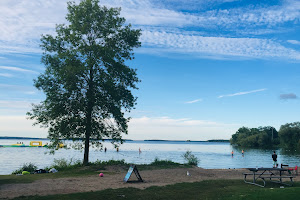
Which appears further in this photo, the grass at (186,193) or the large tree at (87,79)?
the large tree at (87,79)

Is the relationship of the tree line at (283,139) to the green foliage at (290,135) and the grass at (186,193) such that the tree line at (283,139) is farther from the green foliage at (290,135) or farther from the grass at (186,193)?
the grass at (186,193)

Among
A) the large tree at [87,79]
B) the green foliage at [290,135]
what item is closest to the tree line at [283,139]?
the green foliage at [290,135]

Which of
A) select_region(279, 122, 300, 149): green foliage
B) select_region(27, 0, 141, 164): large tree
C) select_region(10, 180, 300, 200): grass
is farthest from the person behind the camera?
select_region(279, 122, 300, 149): green foliage

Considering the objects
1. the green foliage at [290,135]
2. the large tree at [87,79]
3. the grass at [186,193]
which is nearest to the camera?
the grass at [186,193]

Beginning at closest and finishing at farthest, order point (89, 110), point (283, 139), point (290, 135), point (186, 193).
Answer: point (186, 193) → point (89, 110) → point (290, 135) → point (283, 139)

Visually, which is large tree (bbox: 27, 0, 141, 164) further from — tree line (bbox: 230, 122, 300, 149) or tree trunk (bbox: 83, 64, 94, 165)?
tree line (bbox: 230, 122, 300, 149)

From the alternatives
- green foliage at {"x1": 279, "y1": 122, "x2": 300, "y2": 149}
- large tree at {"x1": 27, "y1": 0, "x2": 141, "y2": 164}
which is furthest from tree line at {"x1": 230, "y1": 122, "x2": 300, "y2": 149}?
large tree at {"x1": 27, "y1": 0, "x2": 141, "y2": 164}

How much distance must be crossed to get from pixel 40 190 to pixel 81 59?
555 inches

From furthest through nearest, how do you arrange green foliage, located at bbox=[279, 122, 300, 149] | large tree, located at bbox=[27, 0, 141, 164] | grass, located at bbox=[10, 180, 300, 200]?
Answer: green foliage, located at bbox=[279, 122, 300, 149] < large tree, located at bbox=[27, 0, 141, 164] < grass, located at bbox=[10, 180, 300, 200]

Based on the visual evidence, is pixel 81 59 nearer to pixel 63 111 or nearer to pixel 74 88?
pixel 74 88

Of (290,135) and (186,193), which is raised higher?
(290,135)

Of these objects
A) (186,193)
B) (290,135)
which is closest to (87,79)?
(186,193)

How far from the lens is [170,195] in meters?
12.6

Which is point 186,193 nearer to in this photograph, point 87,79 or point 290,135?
point 87,79
